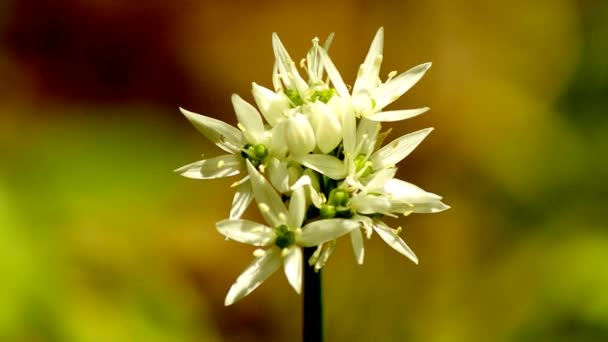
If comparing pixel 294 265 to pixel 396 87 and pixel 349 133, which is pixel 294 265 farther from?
pixel 396 87

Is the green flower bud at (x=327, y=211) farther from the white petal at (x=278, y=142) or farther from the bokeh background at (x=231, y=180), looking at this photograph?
the bokeh background at (x=231, y=180)

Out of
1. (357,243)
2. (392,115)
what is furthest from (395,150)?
(357,243)

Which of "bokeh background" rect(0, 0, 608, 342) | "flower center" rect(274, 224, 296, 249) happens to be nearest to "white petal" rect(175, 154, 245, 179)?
"flower center" rect(274, 224, 296, 249)

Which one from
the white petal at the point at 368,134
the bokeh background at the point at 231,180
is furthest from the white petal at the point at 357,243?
the bokeh background at the point at 231,180

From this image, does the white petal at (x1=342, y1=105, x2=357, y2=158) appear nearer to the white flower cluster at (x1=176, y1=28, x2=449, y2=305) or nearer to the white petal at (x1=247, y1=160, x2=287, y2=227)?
the white flower cluster at (x1=176, y1=28, x2=449, y2=305)

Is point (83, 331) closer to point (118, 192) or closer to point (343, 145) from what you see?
point (118, 192)

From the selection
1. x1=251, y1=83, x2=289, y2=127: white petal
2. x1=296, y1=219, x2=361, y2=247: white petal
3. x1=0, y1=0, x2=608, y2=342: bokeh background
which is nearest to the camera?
x1=296, y1=219, x2=361, y2=247: white petal
